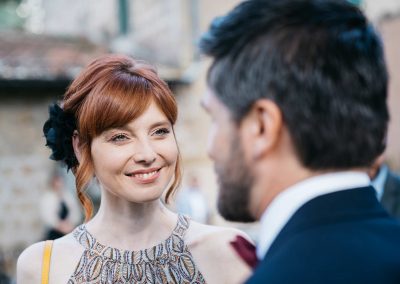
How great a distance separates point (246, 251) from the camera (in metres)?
1.40

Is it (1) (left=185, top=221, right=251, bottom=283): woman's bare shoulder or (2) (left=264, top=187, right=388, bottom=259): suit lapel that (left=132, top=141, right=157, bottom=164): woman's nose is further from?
(2) (left=264, top=187, right=388, bottom=259): suit lapel

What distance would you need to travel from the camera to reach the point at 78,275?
230 centimetres

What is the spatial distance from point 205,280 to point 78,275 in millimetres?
498

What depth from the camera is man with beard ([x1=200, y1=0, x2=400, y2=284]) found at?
1.19 meters

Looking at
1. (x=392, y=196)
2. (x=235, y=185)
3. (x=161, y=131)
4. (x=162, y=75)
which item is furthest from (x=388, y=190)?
(x=162, y=75)

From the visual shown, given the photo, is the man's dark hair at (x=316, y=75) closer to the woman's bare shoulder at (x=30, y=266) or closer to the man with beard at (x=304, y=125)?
the man with beard at (x=304, y=125)

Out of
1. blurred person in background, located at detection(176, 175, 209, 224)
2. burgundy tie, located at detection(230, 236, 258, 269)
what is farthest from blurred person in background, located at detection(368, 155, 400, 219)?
blurred person in background, located at detection(176, 175, 209, 224)

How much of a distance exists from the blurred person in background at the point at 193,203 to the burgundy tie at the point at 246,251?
7.89m

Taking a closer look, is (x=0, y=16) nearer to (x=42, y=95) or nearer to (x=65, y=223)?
(x=42, y=95)

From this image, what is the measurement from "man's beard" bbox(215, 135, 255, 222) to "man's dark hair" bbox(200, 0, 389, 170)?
8 centimetres

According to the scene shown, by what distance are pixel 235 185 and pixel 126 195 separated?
Answer: 102 cm

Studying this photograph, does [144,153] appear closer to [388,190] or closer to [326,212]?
[326,212]

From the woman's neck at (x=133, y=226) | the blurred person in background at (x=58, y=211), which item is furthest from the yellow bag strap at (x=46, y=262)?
the blurred person in background at (x=58, y=211)

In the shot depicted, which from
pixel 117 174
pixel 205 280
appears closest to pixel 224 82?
pixel 117 174
